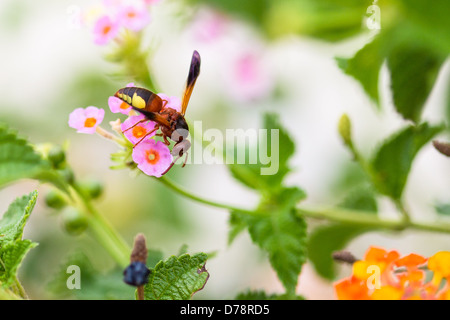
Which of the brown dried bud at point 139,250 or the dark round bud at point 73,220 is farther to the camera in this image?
the dark round bud at point 73,220

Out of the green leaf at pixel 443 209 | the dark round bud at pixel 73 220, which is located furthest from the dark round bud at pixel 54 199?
the green leaf at pixel 443 209

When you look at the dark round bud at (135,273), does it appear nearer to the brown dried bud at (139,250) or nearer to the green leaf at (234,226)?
the brown dried bud at (139,250)

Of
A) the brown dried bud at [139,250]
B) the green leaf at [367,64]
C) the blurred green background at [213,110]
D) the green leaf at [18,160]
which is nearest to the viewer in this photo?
the brown dried bud at [139,250]

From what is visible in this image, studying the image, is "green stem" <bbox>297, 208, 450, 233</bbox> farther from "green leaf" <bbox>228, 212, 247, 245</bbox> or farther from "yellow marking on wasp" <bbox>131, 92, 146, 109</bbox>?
"yellow marking on wasp" <bbox>131, 92, 146, 109</bbox>

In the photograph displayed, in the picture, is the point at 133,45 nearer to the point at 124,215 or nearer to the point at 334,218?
the point at 334,218

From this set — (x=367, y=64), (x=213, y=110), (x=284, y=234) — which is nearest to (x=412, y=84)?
(x=367, y=64)

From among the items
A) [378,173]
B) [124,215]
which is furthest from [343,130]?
[124,215]
